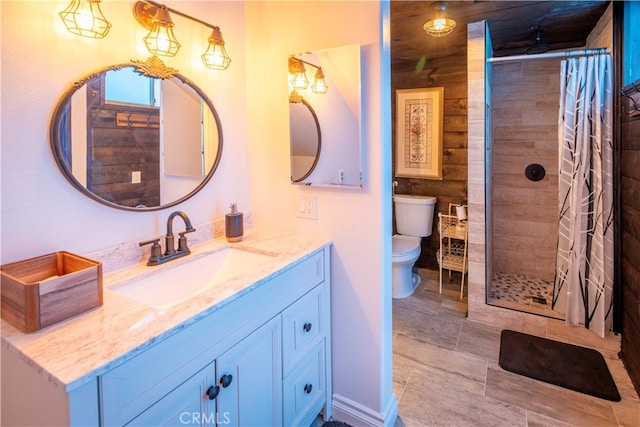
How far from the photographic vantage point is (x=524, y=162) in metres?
3.17

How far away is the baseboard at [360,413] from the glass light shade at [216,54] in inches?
67.1

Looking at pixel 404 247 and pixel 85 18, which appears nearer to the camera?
pixel 85 18

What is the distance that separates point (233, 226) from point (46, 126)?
0.79m

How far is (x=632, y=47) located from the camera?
2.08 meters

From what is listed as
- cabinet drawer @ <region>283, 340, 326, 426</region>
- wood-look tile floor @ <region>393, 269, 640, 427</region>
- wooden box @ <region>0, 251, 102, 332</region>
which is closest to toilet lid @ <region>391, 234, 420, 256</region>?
wood-look tile floor @ <region>393, 269, 640, 427</region>

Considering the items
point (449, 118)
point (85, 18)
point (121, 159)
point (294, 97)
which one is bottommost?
point (121, 159)

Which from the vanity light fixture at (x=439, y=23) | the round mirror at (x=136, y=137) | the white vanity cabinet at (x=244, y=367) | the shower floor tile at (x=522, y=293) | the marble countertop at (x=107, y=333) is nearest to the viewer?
the marble countertop at (x=107, y=333)

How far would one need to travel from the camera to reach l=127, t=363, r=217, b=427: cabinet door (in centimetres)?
91

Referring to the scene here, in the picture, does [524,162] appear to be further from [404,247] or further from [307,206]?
[307,206]

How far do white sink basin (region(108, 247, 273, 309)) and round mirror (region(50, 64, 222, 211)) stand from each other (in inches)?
11.1

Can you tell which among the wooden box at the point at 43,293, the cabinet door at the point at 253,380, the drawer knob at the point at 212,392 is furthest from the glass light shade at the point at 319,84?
the drawer knob at the point at 212,392

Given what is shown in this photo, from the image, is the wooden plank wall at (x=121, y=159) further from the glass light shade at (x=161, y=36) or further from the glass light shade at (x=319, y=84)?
the glass light shade at (x=319, y=84)

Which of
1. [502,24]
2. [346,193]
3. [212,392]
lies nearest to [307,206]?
[346,193]

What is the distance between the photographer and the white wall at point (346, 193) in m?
1.53
